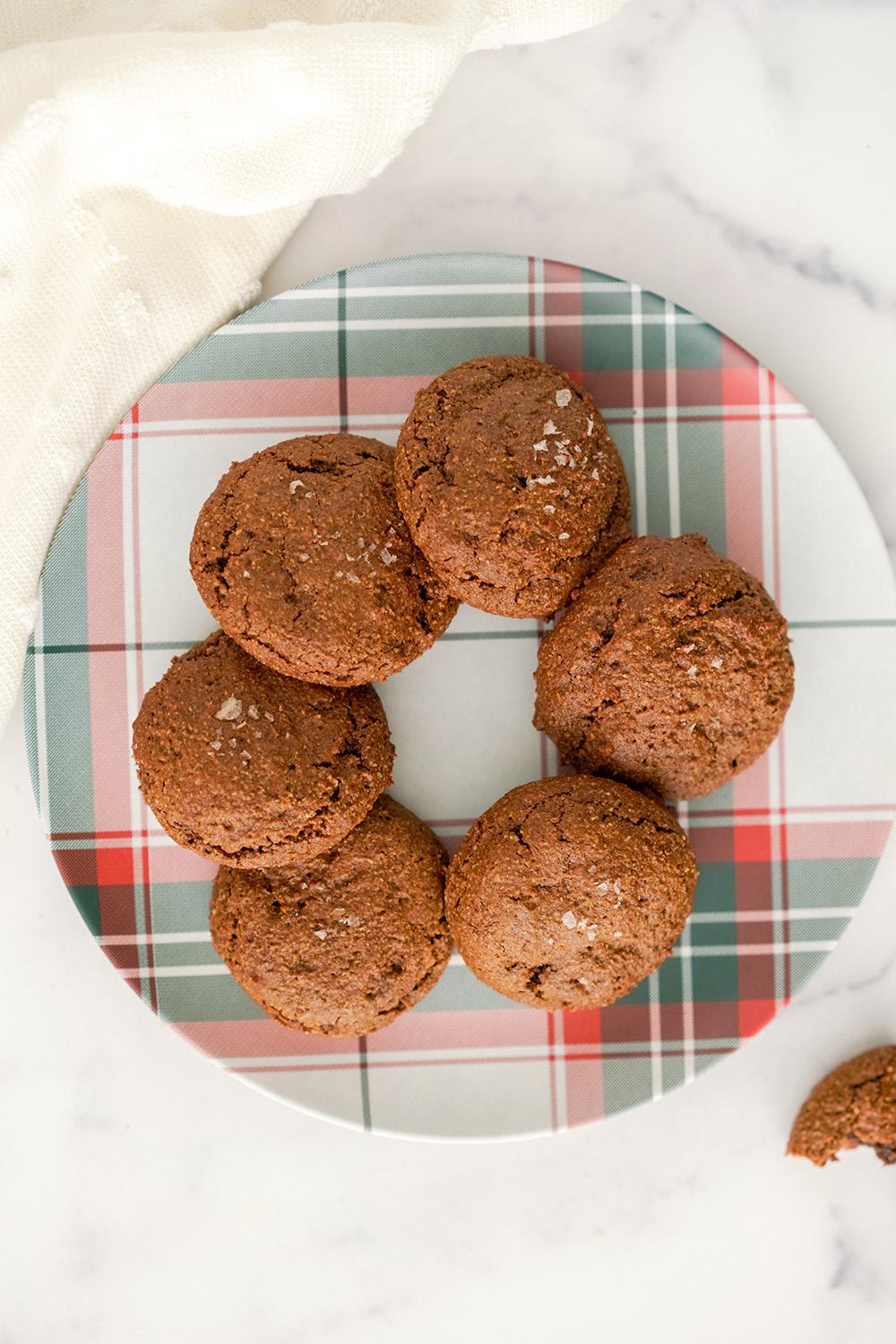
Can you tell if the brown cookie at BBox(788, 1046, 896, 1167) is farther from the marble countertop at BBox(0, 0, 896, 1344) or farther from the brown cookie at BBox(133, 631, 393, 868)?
the brown cookie at BBox(133, 631, 393, 868)

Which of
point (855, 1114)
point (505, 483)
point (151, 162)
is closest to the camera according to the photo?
point (505, 483)

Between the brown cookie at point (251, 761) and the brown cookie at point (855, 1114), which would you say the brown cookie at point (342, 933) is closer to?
the brown cookie at point (251, 761)

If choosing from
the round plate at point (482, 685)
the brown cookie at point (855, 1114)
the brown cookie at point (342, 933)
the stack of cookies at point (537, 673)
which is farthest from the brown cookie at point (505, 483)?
the brown cookie at point (855, 1114)

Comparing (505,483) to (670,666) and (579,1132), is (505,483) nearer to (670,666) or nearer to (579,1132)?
(670,666)

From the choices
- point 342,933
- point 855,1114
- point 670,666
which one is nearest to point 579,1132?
point 855,1114

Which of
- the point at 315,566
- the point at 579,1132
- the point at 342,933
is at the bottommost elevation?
the point at 579,1132

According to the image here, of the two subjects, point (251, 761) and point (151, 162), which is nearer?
point (251, 761)
